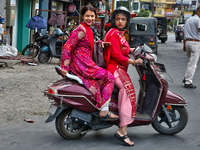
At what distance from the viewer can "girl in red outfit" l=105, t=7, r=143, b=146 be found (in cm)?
409

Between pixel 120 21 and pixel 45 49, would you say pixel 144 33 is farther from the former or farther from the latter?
pixel 120 21

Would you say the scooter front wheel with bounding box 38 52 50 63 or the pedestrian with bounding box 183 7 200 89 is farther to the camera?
the scooter front wheel with bounding box 38 52 50 63

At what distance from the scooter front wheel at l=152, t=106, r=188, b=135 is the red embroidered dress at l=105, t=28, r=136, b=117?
1.94 feet

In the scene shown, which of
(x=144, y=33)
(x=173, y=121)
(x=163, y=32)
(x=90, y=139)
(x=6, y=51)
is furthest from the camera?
(x=163, y=32)

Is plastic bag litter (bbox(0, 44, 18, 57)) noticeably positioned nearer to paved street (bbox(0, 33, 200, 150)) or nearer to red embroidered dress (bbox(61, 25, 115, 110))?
paved street (bbox(0, 33, 200, 150))

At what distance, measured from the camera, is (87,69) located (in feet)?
13.3

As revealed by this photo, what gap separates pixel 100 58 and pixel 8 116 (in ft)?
6.38

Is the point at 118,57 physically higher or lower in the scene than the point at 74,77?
higher

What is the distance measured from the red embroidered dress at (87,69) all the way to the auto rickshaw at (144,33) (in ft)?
47.5

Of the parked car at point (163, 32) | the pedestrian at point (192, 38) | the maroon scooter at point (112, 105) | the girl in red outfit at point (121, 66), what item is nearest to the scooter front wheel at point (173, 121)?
the maroon scooter at point (112, 105)

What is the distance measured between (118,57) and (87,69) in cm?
40

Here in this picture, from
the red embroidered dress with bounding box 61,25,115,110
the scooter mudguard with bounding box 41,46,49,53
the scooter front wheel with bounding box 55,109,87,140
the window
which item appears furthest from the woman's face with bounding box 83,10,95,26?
the window

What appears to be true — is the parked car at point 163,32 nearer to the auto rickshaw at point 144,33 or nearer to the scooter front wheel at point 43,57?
the auto rickshaw at point 144,33

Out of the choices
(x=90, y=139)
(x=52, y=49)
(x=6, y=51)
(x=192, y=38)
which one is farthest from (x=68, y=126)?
(x=6, y=51)
